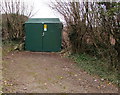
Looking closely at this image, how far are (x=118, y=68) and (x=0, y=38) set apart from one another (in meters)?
8.71

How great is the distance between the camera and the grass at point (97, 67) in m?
5.91

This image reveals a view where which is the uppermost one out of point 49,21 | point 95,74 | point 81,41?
point 49,21

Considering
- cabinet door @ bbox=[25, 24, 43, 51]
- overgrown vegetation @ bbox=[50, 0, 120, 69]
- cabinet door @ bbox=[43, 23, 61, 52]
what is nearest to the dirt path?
overgrown vegetation @ bbox=[50, 0, 120, 69]

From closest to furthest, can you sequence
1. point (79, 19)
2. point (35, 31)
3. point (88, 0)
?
point (88, 0), point (79, 19), point (35, 31)

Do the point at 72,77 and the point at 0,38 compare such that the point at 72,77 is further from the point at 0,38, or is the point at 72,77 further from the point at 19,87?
the point at 0,38

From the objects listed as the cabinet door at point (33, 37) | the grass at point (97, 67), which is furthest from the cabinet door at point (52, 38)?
the grass at point (97, 67)

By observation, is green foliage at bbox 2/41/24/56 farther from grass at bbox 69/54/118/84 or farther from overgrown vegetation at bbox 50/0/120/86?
grass at bbox 69/54/118/84

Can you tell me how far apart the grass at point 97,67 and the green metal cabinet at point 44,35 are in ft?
8.50

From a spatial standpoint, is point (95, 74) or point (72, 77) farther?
point (95, 74)

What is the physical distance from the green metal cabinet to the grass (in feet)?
8.50

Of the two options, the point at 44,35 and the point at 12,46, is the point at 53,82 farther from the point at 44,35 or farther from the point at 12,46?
the point at 12,46

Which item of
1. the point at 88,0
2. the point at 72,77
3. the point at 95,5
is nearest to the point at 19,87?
the point at 72,77

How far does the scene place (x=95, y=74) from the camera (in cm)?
638

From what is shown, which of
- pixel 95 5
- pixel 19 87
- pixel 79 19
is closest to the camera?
pixel 19 87
